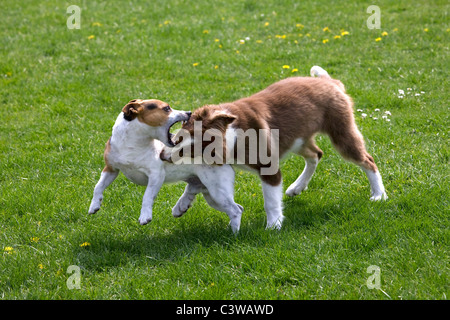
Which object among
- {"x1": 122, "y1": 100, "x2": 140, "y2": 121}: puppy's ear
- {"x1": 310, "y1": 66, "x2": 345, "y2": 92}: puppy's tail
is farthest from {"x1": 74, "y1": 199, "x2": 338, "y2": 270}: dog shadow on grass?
{"x1": 310, "y1": 66, "x2": 345, "y2": 92}: puppy's tail

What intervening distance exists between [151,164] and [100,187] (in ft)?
1.55

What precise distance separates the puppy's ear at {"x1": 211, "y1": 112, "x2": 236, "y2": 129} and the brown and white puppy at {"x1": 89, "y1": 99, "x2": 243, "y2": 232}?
215 millimetres

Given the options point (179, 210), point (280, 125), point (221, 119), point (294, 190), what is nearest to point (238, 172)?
point (294, 190)

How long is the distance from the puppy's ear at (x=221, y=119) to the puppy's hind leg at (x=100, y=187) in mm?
973

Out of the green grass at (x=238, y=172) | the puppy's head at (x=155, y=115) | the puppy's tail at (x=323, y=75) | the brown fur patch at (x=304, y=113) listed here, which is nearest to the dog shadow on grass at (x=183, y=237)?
the green grass at (x=238, y=172)

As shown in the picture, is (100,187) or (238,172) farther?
(238,172)

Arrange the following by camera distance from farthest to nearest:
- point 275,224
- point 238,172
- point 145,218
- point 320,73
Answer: point 238,172 < point 320,73 < point 275,224 < point 145,218

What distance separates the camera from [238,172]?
663 cm

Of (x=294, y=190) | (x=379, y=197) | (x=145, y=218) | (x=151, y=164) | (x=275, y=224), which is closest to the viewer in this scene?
(x=145, y=218)

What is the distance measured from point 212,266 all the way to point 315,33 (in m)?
7.08

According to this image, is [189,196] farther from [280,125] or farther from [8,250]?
[8,250]

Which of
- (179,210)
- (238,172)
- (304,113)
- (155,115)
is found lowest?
(238,172)

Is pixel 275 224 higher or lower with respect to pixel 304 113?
lower
